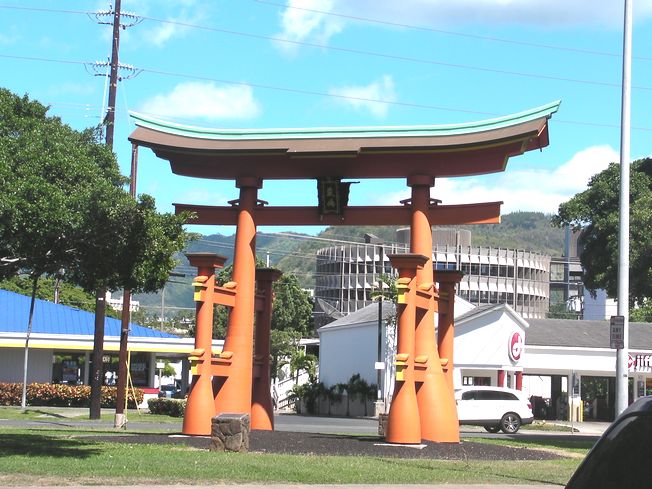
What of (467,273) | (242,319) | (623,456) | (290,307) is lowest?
(623,456)

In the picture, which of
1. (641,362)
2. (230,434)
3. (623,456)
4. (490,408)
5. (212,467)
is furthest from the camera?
(641,362)

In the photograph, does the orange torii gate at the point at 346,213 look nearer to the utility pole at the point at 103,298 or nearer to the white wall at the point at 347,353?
the utility pole at the point at 103,298

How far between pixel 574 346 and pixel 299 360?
20.5 meters

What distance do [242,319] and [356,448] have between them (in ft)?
16.1

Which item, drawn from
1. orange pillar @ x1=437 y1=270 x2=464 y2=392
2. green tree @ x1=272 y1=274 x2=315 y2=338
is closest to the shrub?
orange pillar @ x1=437 y1=270 x2=464 y2=392

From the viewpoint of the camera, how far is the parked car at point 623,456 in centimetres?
339

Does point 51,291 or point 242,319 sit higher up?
point 51,291

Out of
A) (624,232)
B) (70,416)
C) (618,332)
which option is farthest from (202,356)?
(70,416)

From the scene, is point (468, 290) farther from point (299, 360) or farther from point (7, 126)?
point (7, 126)

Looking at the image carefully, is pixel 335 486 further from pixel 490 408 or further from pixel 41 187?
pixel 490 408

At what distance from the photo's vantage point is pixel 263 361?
2664 cm

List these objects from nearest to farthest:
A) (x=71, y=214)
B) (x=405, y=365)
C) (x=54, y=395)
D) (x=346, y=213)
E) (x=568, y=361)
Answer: (x=71, y=214), (x=405, y=365), (x=346, y=213), (x=54, y=395), (x=568, y=361)

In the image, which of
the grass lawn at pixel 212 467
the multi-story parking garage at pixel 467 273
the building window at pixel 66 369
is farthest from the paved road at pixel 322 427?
the multi-story parking garage at pixel 467 273

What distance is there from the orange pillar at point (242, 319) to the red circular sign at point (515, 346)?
26389 millimetres
